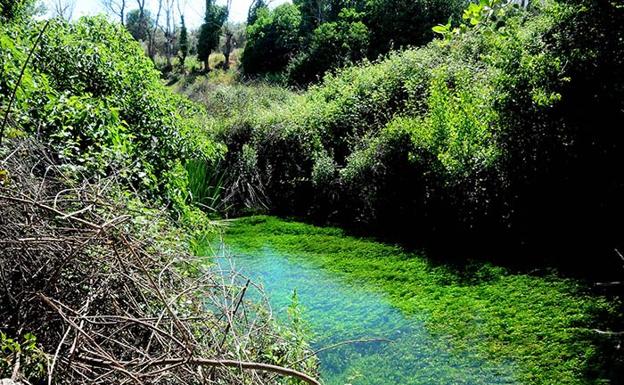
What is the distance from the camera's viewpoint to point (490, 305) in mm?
5148

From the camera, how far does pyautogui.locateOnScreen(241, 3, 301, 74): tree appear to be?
20.8 m

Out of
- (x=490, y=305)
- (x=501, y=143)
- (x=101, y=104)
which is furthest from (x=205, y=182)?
(x=490, y=305)

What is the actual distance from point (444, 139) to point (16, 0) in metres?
5.49

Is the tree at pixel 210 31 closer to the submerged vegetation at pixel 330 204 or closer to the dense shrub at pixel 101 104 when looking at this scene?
the submerged vegetation at pixel 330 204

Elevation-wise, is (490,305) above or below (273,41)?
below

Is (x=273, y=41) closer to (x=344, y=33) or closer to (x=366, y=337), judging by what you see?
(x=344, y=33)

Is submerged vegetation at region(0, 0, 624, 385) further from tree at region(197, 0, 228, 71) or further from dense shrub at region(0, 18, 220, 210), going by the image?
tree at region(197, 0, 228, 71)

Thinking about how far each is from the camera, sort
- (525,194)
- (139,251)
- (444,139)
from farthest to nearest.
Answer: (444,139)
(525,194)
(139,251)

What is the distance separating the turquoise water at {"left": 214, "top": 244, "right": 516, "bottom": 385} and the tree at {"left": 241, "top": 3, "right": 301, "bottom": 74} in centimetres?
1533

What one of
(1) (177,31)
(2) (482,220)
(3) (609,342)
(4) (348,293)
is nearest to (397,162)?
(2) (482,220)

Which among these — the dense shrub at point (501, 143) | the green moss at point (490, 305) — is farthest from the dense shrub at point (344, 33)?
the green moss at point (490, 305)

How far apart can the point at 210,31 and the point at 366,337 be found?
24519 millimetres

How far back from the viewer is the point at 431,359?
4.30m

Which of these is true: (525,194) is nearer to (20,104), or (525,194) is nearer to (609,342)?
(609,342)
